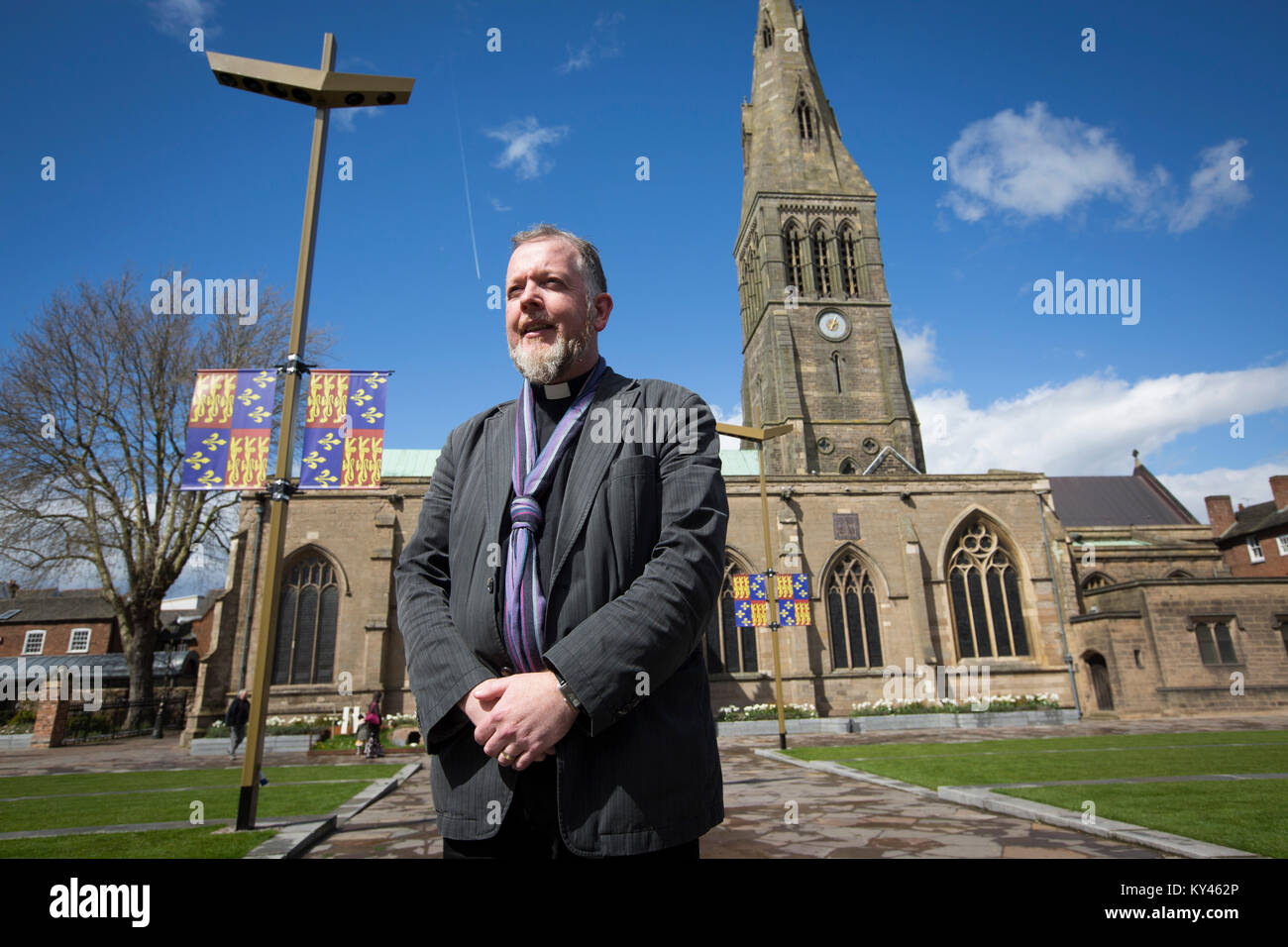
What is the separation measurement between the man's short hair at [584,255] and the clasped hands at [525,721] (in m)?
1.28

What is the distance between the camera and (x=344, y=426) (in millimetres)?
8156

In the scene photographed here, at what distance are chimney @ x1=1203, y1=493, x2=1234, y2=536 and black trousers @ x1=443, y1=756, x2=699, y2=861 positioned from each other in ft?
163

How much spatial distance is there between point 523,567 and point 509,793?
0.58 m

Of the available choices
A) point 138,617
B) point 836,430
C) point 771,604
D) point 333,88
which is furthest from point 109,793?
point 836,430

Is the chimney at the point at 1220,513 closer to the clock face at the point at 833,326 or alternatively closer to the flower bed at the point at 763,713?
the clock face at the point at 833,326

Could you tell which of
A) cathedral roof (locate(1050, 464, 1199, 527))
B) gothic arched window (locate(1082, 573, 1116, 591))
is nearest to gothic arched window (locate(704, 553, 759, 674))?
gothic arched window (locate(1082, 573, 1116, 591))

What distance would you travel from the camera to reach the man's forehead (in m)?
2.23

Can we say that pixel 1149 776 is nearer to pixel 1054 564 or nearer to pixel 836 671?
pixel 836 671

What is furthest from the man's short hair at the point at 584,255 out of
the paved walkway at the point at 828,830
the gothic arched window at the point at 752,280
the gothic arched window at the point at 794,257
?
the gothic arched window at the point at 794,257

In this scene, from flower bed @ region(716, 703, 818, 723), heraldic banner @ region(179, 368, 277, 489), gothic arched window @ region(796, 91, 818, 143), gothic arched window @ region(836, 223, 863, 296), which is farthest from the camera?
gothic arched window @ region(796, 91, 818, 143)

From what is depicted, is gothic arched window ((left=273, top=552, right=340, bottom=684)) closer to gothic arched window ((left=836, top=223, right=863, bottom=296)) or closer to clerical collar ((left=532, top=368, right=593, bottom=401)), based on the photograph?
clerical collar ((left=532, top=368, right=593, bottom=401))

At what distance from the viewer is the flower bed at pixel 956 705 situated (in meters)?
22.7

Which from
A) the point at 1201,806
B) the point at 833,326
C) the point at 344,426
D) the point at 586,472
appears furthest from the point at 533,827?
the point at 833,326

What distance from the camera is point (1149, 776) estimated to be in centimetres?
827
